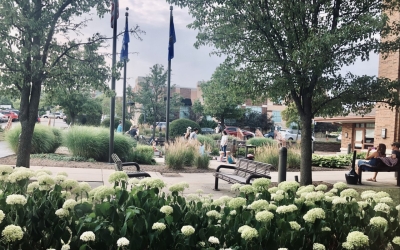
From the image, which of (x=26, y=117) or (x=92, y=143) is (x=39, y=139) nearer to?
(x=92, y=143)

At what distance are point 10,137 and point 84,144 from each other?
11.5 ft

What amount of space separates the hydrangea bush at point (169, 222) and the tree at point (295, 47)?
18.3ft

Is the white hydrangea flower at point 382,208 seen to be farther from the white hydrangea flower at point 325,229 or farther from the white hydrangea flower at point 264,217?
the white hydrangea flower at point 264,217

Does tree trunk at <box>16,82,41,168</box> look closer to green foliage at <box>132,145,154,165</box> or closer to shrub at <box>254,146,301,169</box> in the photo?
green foliage at <box>132,145,154,165</box>

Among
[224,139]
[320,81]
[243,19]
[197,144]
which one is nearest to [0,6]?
[243,19]

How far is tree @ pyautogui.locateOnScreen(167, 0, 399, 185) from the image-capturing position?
8.80m

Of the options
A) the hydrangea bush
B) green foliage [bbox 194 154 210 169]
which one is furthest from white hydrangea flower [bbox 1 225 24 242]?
green foliage [bbox 194 154 210 169]

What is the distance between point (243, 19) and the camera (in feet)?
29.8

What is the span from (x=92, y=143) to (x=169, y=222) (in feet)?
40.6

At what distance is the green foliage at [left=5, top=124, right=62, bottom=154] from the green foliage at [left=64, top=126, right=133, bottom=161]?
4.14ft

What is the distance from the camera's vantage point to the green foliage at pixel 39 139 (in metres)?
15.3

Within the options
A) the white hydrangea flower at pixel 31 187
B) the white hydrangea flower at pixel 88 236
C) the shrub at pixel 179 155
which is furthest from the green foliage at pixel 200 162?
the white hydrangea flower at pixel 88 236

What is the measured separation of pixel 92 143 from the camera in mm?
14406

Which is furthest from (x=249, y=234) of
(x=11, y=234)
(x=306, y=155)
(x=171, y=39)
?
(x=171, y=39)
